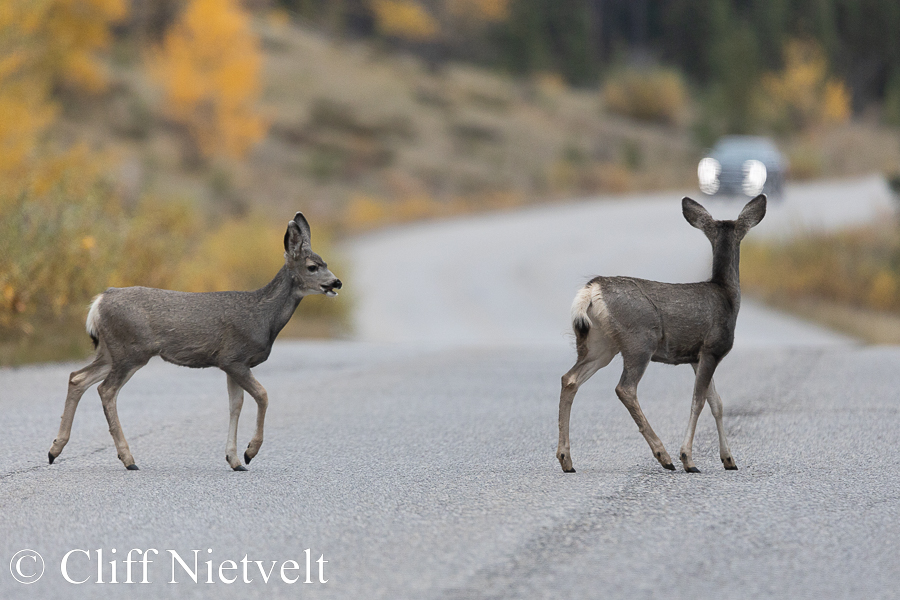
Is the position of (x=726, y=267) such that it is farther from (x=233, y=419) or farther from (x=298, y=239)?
(x=233, y=419)

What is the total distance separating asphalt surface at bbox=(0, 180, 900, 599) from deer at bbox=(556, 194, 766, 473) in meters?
0.39

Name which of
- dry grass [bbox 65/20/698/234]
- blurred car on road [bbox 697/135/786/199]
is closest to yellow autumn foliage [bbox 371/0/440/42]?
dry grass [bbox 65/20/698/234]

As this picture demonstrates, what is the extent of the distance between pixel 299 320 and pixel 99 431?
13872 millimetres

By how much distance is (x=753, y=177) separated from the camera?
41156 mm

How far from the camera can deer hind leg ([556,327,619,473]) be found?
6.92 m

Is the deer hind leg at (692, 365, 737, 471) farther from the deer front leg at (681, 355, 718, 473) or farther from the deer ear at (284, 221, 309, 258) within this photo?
the deer ear at (284, 221, 309, 258)

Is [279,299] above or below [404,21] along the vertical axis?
below

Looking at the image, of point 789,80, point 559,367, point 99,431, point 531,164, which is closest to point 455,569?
point 99,431

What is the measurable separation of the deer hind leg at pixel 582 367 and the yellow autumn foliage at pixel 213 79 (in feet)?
161

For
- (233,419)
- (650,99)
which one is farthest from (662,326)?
(650,99)

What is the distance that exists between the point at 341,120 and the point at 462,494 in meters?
66.1

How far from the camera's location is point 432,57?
3917 inches

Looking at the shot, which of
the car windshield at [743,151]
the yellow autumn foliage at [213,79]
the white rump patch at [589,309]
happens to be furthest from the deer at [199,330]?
the yellow autumn foliage at [213,79]

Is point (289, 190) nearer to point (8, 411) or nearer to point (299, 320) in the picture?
point (299, 320)
